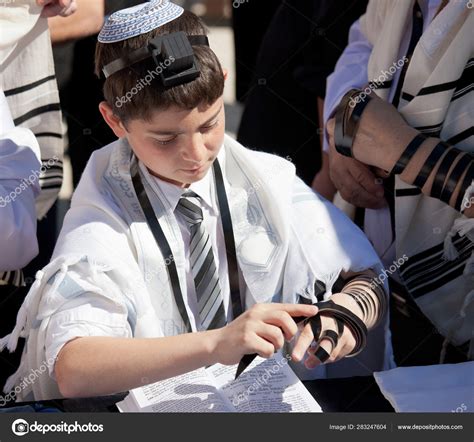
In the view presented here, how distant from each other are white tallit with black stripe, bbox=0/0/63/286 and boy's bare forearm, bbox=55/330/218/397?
58cm

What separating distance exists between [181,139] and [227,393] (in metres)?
0.50

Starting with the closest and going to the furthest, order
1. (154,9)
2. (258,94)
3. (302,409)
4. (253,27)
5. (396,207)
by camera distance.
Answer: (302,409)
(154,9)
(396,207)
(258,94)
(253,27)

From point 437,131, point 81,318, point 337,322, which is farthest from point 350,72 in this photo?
point 81,318

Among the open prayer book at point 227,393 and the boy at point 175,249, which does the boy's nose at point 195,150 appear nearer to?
the boy at point 175,249

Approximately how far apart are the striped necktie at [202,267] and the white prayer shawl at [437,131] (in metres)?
0.45

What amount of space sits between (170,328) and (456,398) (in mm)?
595

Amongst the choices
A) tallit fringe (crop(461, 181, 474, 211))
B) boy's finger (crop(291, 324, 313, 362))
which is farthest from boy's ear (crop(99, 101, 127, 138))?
tallit fringe (crop(461, 181, 474, 211))

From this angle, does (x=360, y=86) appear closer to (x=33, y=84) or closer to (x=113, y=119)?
(x=113, y=119)

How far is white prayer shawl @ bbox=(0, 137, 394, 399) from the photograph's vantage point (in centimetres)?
199

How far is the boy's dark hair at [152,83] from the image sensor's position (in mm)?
1982

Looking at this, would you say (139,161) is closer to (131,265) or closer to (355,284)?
(131,265)

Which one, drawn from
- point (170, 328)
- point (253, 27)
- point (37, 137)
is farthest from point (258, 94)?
point (170, 328)

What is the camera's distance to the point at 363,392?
6.56 feet

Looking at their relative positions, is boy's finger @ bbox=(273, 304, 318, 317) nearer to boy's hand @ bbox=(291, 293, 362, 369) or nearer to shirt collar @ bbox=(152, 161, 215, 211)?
boy's hand @ bbox=(291, 293, 362, 369)
